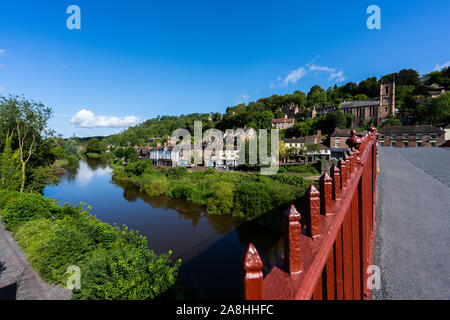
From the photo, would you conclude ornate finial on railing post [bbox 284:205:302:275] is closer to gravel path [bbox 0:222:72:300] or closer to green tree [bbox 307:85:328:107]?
gravel path [bbox 0:222:72:300]

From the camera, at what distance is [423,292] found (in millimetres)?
2400

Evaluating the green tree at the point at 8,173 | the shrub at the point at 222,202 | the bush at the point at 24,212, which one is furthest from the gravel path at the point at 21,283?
the shrub at the point at 222,202

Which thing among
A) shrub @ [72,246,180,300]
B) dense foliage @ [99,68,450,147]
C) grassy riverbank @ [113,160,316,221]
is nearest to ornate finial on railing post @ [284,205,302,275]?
shrub @ [72,246,180,300]

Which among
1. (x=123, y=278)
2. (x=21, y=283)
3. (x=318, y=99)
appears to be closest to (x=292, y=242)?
(x=123, y=278)

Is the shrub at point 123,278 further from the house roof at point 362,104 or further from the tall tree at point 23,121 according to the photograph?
the house roof at point 362,104

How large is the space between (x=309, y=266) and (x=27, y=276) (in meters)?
11.0

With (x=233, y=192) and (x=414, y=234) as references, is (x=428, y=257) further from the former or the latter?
(x=233, y=192)

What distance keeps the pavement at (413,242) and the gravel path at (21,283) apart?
354 inches

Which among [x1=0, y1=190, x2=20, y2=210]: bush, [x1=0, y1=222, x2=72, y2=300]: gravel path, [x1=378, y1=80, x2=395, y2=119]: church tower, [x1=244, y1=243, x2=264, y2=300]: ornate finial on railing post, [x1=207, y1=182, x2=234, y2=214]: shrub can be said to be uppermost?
[x1=378, y1=80, x2=395, y2=119]: church tower

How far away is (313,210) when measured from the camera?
1.31 metres

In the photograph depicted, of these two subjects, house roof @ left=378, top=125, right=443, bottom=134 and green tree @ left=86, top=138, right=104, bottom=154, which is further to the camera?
green tree @ left=86, top=138, right=104, bottom=154

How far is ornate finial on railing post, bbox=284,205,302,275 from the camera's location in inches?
39.9

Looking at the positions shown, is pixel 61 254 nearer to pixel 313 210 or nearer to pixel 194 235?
pixel 313 210
